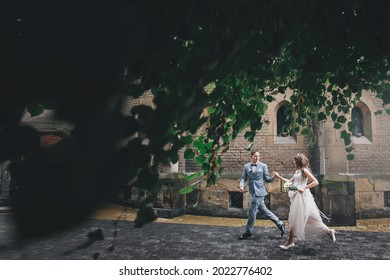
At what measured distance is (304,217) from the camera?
5.14m

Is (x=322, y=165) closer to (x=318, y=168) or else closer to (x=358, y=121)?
(x=318, y=168)

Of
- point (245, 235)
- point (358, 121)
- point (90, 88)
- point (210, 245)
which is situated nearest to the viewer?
point (90, 88)

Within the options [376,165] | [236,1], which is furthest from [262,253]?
[376,165]

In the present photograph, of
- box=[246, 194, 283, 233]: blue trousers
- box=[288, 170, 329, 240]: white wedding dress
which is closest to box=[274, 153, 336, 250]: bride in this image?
box=[288, 170, 329, 240]: white wedding dress

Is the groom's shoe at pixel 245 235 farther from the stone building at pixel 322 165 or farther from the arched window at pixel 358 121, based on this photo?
the arched window at pixel 358 121

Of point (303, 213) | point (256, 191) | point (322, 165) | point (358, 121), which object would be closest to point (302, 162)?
point (303, 213)

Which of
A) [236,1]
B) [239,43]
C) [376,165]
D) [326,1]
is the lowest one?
[376,165]

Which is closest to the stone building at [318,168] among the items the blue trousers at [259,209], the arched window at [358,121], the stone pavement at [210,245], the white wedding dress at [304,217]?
the arched window at [358,121]

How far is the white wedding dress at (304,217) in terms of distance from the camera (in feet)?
16.8

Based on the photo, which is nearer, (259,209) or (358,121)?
(259,209)

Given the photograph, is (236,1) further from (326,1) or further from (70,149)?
(70,149)

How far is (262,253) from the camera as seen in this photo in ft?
16.3

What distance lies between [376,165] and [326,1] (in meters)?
7.73

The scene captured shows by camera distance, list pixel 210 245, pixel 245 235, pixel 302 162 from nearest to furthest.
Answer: pixel 302 162, pixel 210 245, pixel 245 235
